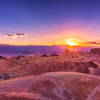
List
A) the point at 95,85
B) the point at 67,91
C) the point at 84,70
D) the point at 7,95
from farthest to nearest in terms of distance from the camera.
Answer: the point at 84,70 → the point at 95,85 → the point at 67,91 → the point at 7,95

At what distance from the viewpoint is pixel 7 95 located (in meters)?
5.95

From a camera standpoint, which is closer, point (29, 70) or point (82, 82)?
point (82, 82)

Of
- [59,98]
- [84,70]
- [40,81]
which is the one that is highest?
[40,81]

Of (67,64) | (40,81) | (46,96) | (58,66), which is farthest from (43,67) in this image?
(46,96)

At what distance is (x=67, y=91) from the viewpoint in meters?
6.83

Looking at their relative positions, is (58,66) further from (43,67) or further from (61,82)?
(61,82)

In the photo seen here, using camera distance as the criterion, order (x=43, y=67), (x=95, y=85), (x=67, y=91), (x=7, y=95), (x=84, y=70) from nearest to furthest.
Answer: (x=7, y=95), (x=67, y=91), (x=95, y=85), (x=84, y=70), (x=43, y=67)

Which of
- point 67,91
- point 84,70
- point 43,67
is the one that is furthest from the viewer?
point 43,67

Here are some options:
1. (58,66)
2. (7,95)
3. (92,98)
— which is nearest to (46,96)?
(7,95)

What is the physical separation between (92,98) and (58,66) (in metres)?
12.4

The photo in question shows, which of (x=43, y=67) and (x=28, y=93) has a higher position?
(x=28, y=93)

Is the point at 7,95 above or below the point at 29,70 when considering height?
above

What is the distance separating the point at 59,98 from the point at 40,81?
1592 millimetres

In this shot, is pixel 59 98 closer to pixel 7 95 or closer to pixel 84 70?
pixel 7 95
